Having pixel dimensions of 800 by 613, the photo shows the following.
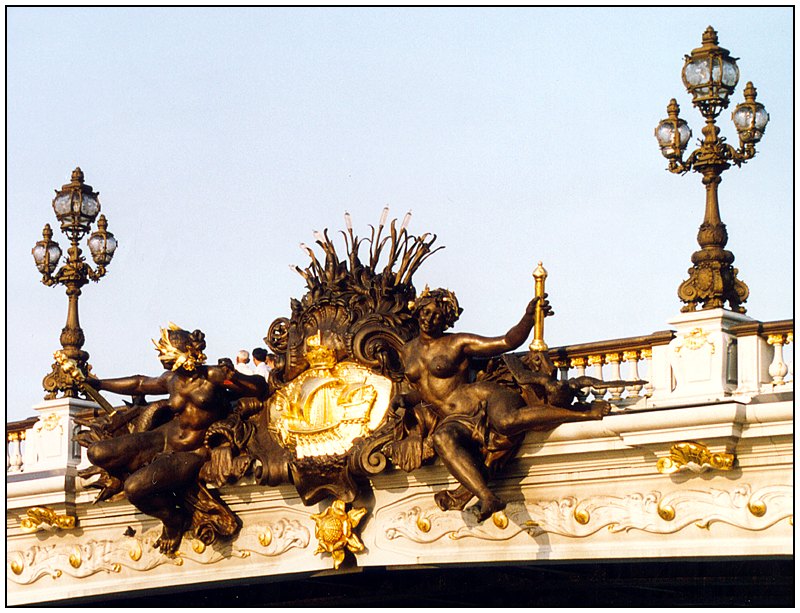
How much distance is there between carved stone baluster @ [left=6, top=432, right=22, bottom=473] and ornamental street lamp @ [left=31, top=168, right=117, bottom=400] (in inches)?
27.7

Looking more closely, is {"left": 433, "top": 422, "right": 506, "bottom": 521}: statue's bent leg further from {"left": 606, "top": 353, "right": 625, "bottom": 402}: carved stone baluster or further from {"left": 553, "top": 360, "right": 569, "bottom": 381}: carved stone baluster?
{"left": 606, "top": 353, "right": 625, "bottom": 402}: carved stone baluster

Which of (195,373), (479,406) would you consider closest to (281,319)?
(195,373)

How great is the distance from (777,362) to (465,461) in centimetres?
307

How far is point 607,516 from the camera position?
2261cm

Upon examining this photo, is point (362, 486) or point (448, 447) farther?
point (362, 486)

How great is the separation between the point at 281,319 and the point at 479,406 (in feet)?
9.07

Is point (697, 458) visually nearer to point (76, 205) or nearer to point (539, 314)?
point (539, 314)

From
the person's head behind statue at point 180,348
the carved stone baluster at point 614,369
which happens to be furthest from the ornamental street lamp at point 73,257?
the carved stone baluster at point 614,369

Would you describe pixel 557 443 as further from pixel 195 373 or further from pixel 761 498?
pixel 195 373

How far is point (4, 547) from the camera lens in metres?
27.2

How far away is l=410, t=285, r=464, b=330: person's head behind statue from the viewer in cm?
2294

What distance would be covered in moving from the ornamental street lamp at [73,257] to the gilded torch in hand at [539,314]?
21.1 ft

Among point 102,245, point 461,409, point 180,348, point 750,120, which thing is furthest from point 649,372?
point 102,245

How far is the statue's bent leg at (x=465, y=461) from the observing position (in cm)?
2230
